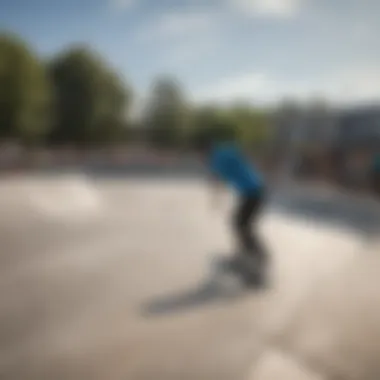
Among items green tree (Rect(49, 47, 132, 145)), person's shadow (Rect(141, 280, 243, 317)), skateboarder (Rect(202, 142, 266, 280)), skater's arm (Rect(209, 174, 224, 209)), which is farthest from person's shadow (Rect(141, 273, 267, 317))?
green tree (Rect(49, 47, 132, 145))

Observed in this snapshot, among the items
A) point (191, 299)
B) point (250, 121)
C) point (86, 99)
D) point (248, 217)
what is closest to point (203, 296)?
point (191, 299)

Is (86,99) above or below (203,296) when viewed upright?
above

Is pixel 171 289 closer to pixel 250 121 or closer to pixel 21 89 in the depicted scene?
pixel 250 121

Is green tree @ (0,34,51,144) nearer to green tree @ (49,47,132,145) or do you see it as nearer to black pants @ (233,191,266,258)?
green tree @ (49,47,132,145)

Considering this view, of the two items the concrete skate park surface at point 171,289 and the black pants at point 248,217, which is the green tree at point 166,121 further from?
the black pants at point 248,217

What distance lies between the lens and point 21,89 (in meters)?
1.03

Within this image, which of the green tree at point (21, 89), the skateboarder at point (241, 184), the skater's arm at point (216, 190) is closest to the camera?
the green tree at point (21, 89)

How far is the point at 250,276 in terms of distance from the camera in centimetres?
161

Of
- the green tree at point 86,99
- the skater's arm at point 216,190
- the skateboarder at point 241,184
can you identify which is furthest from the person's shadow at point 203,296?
the green tree at point 86,99

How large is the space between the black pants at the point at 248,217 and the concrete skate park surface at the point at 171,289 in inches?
2.1

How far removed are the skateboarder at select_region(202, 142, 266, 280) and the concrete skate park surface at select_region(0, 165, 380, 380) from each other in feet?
0.19

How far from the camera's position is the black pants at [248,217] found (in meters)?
1.34

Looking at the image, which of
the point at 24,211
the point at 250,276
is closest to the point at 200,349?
the point at 250,276

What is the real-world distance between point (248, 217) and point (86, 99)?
0.55 metres
